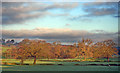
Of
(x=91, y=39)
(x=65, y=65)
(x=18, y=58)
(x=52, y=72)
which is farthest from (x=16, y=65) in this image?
(x=91, y=39)

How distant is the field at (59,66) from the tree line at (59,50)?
0.85 feet

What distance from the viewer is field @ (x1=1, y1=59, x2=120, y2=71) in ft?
32.9

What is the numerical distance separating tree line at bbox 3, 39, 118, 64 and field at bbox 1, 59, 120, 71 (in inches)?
10.2

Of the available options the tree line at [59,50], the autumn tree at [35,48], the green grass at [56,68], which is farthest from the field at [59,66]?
the autumn tree at [35,48]

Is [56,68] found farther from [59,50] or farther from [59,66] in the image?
[59,50]

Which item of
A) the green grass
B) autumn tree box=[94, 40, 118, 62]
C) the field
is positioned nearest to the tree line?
autumn tree box=[94, 40, 118, 62]

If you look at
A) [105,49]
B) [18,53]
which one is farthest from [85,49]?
[18,53]

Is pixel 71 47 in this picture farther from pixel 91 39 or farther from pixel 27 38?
pixel 27 38

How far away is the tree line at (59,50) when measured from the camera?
1046 cm

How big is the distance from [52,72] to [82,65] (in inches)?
79.3

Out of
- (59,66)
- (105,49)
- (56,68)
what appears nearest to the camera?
(56,68)

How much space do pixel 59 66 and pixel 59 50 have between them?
1.03m

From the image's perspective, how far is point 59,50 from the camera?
423 inches

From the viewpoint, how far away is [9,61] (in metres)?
10.5
